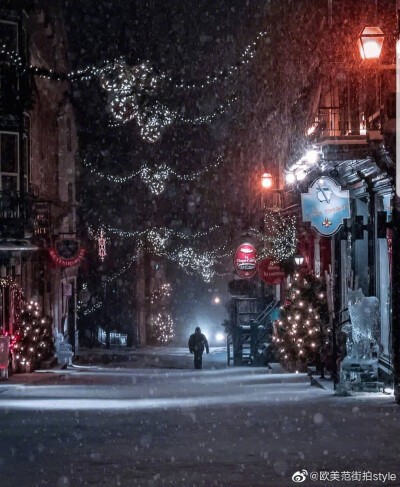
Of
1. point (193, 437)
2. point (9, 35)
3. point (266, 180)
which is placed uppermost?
point (9, 35)

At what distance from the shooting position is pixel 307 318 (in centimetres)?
2555

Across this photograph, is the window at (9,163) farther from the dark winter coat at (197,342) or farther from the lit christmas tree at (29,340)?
the dark winter coat at (197,342)

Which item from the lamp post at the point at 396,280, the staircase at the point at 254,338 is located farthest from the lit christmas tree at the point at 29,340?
the lamp post at the point at 396,280

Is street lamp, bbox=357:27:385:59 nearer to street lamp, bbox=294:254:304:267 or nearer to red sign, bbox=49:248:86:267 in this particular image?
street lamp, bbox=294:254:304:267

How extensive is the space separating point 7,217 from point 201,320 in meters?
74.0

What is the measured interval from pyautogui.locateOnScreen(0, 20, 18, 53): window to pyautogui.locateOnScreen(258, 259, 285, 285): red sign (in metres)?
12.2

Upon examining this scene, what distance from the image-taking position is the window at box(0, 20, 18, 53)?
28172 mm

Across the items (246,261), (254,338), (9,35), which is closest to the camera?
(9,35)

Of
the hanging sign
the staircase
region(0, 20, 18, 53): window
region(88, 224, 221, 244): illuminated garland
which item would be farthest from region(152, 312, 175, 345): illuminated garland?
region(0, 20, 18, 53): window

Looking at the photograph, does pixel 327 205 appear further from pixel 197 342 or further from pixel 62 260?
pixel 197 342

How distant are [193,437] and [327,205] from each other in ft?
33.9

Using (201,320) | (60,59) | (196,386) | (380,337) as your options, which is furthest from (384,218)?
(201,320)

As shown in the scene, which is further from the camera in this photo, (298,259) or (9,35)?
(298,259)

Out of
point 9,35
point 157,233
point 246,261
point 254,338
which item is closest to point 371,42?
point 9,35
